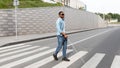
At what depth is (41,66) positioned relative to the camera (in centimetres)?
851

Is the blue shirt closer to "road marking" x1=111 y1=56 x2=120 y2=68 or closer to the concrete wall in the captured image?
"road marking" x1=111 y1=56 x2=120 y2=68

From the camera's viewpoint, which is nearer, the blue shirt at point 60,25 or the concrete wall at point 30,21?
the blue shirt at point 60,25

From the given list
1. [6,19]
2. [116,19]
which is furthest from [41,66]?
[116,19]

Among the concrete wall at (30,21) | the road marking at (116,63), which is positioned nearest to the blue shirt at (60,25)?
the road marking at (116,63)

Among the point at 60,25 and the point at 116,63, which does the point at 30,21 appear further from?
the point at 116,63

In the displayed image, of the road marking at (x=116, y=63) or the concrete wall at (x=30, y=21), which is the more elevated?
the concrete wall at (x=30, y=21)

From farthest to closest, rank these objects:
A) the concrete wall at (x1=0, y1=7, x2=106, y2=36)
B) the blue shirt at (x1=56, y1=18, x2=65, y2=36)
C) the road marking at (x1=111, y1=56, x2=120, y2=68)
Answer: the concrete wall at (x1=0, y1=7, x2=106, y2=36)
the blue shirt at (x1=56, y1=18, x2=65, y2=36)
the road marking at (x1=111, y1=56, x2=120, y2=68)

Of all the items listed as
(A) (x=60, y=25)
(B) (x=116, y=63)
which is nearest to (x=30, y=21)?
(A) (x=60, y=25)

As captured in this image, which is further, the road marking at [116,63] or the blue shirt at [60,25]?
the blue shirt at [60,25]

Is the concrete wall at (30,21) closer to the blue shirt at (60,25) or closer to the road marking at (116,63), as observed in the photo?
the blue shirt at (60,25)

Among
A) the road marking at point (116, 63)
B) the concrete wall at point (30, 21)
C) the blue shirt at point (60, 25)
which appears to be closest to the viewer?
the road marking at point (116, 63)

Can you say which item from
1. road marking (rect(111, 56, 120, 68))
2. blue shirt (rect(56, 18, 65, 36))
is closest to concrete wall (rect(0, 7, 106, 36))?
blue shirt (rect(56, 18, 65, 36))

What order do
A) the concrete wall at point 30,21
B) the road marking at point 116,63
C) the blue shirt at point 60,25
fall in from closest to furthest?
1. the road marking at point 116,63
2. the blue shirt at point 60,25
3. the concrete wall at point 30,21

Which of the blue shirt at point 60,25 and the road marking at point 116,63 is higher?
the blue shirt at point 60,25
